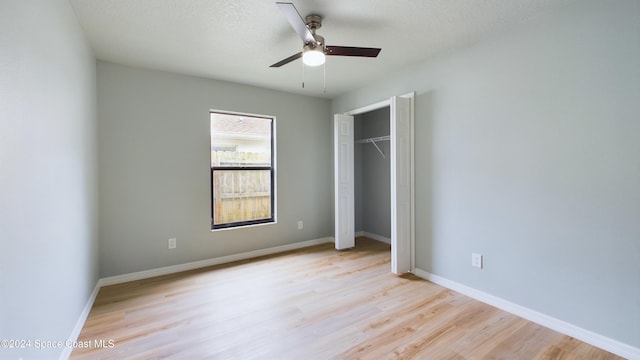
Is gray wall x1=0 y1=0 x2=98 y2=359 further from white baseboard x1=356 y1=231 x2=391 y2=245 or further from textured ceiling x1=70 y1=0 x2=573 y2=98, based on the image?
white baseboard x1=356 y1=231 x2=391 y2=245

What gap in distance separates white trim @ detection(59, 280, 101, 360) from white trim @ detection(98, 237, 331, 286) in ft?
0.61

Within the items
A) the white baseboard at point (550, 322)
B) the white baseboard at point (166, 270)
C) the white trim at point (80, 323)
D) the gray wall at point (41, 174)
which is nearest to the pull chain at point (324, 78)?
the gray wall at point (41, 174)

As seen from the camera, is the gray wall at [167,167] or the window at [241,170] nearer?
the gray wall at [167,167]

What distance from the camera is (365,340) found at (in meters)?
2.00

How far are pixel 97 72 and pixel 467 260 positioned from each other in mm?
4401

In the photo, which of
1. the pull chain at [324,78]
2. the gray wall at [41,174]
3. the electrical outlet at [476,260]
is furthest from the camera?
the pull chain at [324,78]

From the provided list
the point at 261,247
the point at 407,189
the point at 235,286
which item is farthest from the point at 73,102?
the point at 407,189

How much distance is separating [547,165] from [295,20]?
2265mm

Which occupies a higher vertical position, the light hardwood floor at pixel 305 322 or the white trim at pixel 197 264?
the white trim at pixel 197 264

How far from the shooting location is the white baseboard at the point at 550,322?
183 cm

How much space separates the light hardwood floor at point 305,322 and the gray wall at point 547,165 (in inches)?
13.1

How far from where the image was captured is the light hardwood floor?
1882 millimetres

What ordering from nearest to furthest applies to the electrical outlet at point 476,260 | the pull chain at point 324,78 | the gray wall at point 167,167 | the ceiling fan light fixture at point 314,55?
the ceiling fan light fixture at point 314,55, the electrical outlet at point 476,260, the gray wall at point 167,167, the pull chain at point 324,78

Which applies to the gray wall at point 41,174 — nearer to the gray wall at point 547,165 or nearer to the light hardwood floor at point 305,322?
the light hardwood floor at point 305,322
